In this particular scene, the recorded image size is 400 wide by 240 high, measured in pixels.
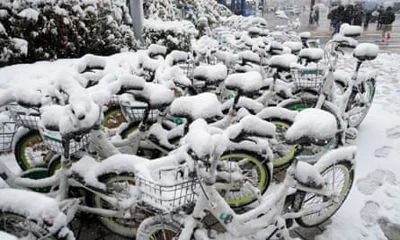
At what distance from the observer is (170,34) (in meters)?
6.20

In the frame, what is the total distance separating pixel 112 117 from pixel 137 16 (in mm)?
3432

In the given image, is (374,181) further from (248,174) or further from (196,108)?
(196,108)

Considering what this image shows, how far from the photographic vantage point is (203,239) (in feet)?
6.36

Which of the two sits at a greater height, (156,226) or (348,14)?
(348,14)

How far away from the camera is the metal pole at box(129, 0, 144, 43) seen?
20.5 ft

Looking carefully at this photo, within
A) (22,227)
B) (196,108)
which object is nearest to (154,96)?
(196,108)

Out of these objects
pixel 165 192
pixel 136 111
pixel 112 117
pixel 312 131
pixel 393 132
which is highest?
pixel 312 131

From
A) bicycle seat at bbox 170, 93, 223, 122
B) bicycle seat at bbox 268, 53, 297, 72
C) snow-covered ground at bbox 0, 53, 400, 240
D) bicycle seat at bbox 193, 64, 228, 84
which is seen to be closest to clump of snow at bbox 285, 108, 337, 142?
bicycle seat at bbox 170, 93, 223, 122

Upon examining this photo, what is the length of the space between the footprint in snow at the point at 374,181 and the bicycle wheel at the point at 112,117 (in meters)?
2.78

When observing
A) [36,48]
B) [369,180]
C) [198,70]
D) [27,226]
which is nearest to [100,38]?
[36,48]

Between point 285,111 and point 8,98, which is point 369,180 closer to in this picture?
point 285,111

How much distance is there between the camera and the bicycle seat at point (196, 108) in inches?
80.7

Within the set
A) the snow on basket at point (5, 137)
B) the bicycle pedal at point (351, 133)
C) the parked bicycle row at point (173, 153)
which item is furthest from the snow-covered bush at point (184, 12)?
the snow on basket at point (5, 137)

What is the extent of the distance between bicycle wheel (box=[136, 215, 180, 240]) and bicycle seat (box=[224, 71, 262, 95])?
1180 millimetres
